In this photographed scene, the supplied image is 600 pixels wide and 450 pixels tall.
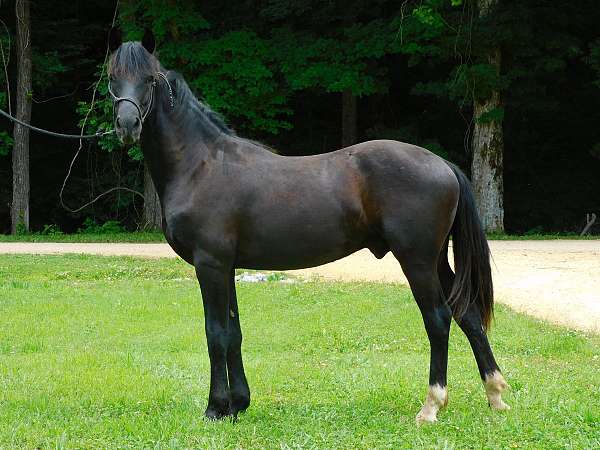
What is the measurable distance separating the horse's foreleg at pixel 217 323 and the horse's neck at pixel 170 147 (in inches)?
25.6

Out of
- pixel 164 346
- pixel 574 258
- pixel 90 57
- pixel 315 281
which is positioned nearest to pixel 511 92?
pixel 574 258

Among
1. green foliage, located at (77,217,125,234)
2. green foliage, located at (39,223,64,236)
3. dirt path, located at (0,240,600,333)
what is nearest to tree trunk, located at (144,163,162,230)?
green foliage, located at (77,217,125,234)

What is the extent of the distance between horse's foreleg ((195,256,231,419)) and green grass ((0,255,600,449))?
0.57 ft

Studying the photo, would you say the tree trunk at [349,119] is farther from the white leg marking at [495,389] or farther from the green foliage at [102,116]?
the white leg marking at [495,389]

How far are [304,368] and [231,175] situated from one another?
2423 mm

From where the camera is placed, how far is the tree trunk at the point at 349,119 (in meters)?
26.0

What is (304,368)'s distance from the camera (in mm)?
7293

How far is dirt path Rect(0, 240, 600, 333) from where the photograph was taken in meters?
10.6

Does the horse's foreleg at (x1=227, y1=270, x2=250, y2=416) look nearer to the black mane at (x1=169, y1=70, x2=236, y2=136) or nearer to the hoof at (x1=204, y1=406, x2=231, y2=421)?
the hoof at (x1=204, y1=406, x2=231, y2=421)

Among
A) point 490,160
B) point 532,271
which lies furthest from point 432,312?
point 490,160

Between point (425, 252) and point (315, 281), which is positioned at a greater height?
point (425, 252)

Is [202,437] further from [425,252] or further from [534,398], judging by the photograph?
[534,398]

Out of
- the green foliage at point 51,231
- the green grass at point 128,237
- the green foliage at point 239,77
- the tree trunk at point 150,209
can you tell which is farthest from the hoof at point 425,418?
the tree trunk at point 150,209

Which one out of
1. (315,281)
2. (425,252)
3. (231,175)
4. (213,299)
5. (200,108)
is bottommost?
(315,281)
